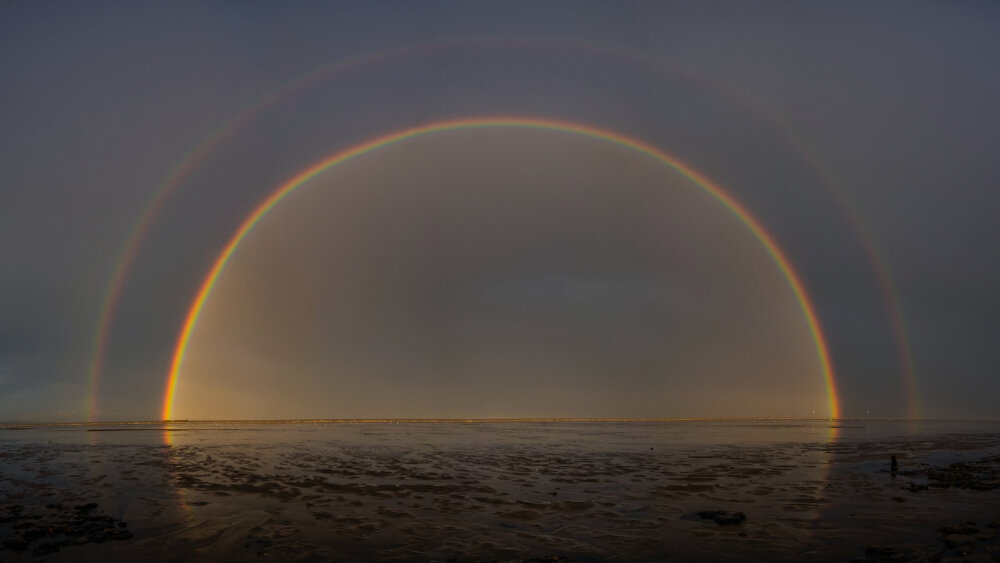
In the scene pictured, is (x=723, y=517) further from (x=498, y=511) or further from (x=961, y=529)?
(x=498, y=511)

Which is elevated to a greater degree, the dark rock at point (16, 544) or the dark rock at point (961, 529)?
the dark rock at point (16, 544)

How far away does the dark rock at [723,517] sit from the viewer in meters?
23.4

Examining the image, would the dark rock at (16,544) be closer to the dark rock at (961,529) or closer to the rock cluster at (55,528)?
the rock cluster at (55,528)

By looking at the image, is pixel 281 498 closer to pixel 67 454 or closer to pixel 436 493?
pixel 436 493

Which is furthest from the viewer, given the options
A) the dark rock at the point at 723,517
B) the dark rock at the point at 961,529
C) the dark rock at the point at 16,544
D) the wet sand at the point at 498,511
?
the dark rock at the point at 723,517

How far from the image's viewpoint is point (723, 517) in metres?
23.8

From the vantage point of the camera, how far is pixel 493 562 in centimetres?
1745

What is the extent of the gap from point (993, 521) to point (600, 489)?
1636 cm

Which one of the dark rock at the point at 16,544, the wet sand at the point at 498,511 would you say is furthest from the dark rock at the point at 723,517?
the dark rock at the point at 16,544

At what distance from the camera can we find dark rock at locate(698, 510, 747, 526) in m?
23.4

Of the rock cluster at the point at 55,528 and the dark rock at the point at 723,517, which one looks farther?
the dark rock at the point at 723,517

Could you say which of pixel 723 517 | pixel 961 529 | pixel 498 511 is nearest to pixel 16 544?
pixel 498 511

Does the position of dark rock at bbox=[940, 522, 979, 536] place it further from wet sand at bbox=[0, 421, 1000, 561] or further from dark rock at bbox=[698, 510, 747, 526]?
dark rock at bbox=[698, 510, 747, 526]

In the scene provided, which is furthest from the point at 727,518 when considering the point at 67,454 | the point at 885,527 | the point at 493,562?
the point at 67,454
